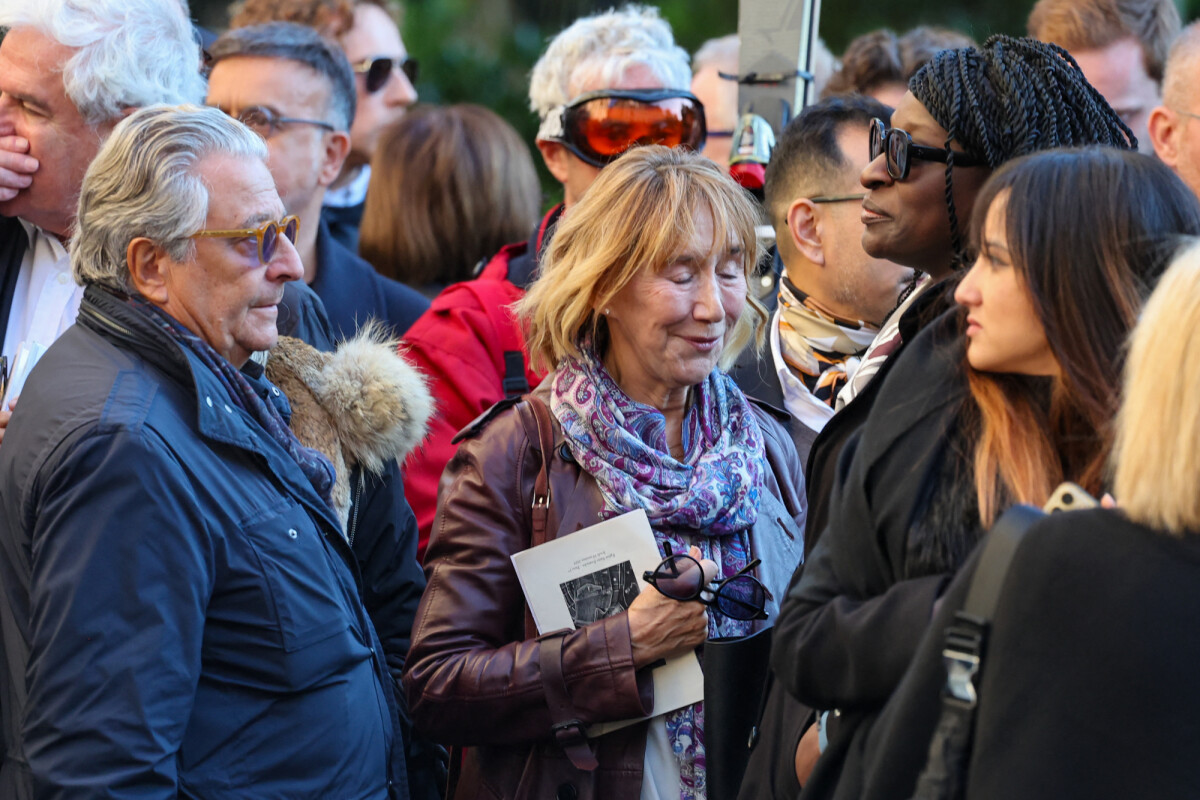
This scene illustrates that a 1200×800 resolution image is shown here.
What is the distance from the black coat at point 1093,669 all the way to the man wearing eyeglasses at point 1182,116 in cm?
272

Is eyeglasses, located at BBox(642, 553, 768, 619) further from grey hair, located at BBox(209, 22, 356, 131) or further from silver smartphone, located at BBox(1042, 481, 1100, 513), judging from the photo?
grey hair, located at BBox(209, 22, 356, 131)

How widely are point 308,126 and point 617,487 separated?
219 cm

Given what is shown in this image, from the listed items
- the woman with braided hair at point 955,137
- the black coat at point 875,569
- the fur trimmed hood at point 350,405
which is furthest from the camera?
the fur trimmed hood at point 350,405

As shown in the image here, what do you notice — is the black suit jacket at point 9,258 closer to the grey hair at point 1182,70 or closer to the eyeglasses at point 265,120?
the eyeglasses at point 265,120

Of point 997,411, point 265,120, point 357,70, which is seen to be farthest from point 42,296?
point 357,70

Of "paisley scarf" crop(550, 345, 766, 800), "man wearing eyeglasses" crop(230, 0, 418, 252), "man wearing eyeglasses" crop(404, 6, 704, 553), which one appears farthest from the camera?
"man wearing eyeglasses" crop(230, 0, 418, 252)

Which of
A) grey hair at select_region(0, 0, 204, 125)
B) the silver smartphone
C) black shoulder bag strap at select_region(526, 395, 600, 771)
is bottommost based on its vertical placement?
black shoulder bag strap at select_region(526, 395, 600, 771)

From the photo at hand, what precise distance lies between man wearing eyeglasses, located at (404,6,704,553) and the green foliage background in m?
6.21

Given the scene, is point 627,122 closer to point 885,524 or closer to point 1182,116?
point 1182,116

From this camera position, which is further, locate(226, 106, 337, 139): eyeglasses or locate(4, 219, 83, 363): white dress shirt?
locate(226, 106, 337, 139): eyeglasses

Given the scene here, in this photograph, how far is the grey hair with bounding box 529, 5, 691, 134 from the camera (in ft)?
13.5

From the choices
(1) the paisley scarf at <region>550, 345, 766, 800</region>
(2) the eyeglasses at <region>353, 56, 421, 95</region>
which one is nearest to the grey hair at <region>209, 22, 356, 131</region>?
(2) the eyeglasses at <region>353, 56, 421, 95</region>

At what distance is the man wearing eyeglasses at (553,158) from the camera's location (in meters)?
3.58

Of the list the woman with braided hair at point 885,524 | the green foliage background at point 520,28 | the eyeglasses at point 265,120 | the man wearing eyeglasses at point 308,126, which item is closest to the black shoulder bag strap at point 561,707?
the woman with braided hair at point 885,524
